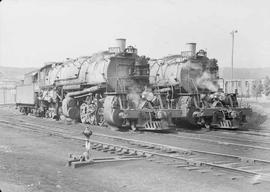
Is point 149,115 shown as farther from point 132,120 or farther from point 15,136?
point 15,136

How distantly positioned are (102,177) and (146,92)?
30.9 ft

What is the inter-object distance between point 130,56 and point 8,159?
9.55m

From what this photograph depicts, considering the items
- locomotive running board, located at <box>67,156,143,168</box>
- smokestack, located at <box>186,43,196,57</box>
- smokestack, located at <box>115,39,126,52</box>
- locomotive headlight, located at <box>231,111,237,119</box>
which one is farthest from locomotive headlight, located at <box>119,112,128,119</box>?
locomotive running board, located at <box>67,156,143,168</box>

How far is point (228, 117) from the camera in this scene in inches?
684

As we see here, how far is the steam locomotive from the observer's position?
16203mm

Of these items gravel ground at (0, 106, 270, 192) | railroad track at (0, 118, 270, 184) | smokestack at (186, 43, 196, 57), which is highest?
smokestack at (186, 43, 196, 57)

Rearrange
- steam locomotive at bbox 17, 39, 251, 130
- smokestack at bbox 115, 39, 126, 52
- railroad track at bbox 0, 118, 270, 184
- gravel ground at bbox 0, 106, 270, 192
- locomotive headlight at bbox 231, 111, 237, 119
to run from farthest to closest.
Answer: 1. smokestack at bbox 115, 39, 126, 52
2. locomotive headlight at bbox 231, 111, 237, 119
3. steam locomotive at bbox 17, 39, 251, 130
4. railroad track at bbox 0, 118, 270, 184
5. gravel ground at bbox 0, 106, 270, 192

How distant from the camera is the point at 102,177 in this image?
7359 millimetres

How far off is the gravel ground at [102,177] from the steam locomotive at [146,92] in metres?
6.35

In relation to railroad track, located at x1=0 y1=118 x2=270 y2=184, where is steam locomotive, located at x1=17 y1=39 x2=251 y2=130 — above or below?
above

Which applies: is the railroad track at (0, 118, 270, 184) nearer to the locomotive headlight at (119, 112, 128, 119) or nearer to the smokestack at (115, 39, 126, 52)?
the locomotive headlight at (119, 112, 128, 119)

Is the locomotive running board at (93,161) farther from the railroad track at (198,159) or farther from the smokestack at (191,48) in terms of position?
the smokestack at (191,48)

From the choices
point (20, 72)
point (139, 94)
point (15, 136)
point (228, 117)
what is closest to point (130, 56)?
point (139, 94)

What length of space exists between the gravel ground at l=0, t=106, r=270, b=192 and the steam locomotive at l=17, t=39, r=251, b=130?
6.35 metres
